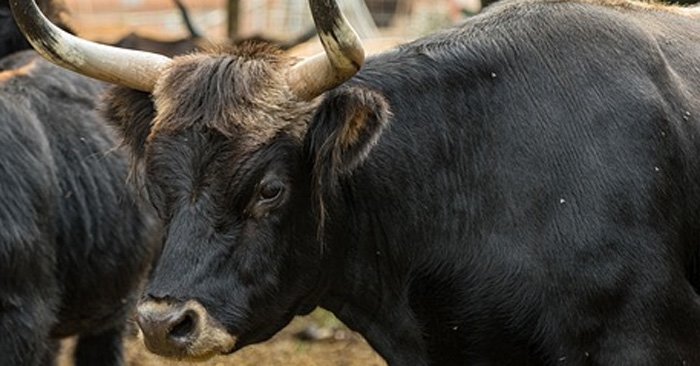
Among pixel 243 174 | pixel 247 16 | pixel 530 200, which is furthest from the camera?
pixel 247 16

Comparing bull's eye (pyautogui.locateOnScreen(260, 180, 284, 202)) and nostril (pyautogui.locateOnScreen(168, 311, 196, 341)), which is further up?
bull's eye (pyautogui.locateOnScreen(260, 180, 284, 202))

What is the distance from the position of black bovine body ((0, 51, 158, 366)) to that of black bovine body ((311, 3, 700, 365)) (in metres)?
2.05

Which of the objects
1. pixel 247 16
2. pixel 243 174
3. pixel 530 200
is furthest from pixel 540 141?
pixel 247 16

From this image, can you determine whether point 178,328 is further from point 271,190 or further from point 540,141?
point 540,141

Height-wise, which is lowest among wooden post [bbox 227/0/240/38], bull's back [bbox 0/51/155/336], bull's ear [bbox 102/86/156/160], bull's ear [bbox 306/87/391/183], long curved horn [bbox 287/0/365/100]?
wooden post [bbox 227/0/240/38]

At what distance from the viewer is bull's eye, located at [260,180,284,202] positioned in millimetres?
5605

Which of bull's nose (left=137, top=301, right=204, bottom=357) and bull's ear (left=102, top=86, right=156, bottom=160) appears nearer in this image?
bull's nose (left=137, top=301, right=204, bottom=357)

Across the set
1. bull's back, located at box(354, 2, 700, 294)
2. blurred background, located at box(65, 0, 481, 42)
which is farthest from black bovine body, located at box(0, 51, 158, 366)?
blurred background, located at box(65, 0, 481, 42)

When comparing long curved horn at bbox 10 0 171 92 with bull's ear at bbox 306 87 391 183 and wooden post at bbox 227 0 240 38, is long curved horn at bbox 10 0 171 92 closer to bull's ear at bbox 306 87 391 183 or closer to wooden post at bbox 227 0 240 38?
bull's ear at bbox 306 87 391 183

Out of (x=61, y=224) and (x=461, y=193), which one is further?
(x=61, y=224)

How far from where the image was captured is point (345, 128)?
5.68 metres

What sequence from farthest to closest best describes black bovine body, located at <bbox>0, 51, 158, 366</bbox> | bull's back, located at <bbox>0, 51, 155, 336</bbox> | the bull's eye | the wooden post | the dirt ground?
1. the wooden post
2. the dirt ground
3. bull's back, located at <bbox>0, 51, 155, 336</bbox>
4. black bovine body, located at <bbox>0, 51, 158, 366</bbox>
5. the bull's eye

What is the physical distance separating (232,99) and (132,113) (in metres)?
0.62

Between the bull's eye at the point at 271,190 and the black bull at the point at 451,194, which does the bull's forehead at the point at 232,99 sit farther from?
the bull's eye at the point at 271,190
